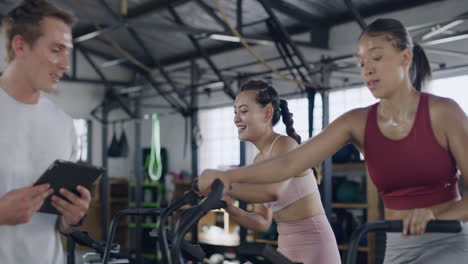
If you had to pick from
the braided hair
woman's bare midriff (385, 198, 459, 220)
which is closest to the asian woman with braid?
the braided hair

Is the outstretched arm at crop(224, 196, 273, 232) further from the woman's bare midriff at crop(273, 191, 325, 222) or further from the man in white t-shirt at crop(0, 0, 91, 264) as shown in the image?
the man in white t-shirt at crop(0, 0, 91, 264)

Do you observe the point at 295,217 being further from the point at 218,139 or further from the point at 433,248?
the point at 218,139

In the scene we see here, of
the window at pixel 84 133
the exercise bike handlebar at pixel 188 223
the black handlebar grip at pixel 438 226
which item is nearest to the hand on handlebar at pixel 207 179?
the exercise bike handlebar at pixel 188 223

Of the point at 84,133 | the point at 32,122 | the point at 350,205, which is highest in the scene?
the point at 84,133

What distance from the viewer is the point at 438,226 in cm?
146

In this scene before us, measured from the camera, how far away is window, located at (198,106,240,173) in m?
11.0

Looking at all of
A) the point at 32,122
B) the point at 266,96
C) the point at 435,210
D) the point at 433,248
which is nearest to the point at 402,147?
the point at 435,210

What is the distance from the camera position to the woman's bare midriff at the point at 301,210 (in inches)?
104

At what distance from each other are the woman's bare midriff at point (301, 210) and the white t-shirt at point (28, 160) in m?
1.12

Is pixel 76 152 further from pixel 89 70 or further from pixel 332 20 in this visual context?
pixel 89 70

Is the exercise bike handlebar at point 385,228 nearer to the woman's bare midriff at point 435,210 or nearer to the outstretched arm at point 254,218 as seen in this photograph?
the woman's bare midriff at point 435,210

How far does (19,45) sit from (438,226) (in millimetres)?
1362

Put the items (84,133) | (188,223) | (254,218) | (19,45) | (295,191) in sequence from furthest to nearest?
(84,133), (254,218), (295,191), (19,45), (188,223)

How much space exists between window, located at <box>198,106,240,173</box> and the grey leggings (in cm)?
913
